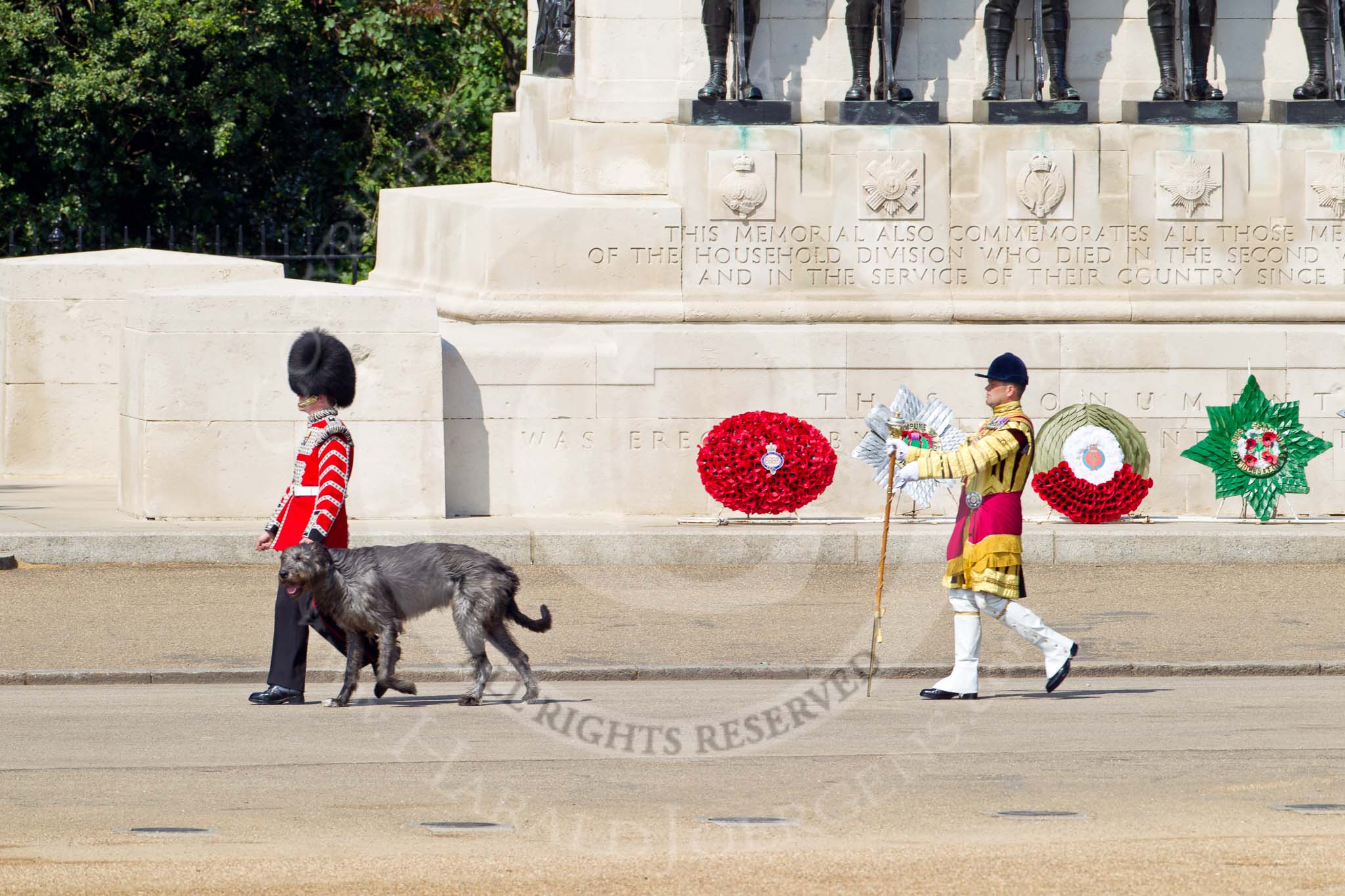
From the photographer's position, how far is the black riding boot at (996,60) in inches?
653

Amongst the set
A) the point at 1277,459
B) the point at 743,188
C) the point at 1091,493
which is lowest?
the point at 1091,493

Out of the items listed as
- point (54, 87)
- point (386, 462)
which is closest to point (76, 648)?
point (386, 462)

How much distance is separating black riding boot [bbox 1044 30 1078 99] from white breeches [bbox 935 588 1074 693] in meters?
7.25

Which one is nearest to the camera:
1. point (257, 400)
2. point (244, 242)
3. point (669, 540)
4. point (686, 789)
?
point (686, 789)

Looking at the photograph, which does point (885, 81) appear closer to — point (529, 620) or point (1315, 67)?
point (1315, 67)

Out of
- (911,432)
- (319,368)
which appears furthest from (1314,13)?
(319,368)

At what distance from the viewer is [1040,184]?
53.7 ft

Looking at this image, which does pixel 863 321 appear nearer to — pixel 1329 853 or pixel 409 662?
pixel 409 662

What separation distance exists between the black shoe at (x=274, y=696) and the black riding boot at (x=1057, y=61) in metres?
8.84

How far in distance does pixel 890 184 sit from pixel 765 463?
2.67 m

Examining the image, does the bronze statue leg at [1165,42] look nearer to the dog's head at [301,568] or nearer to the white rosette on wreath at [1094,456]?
the white rosette on wreath at [1094,456]

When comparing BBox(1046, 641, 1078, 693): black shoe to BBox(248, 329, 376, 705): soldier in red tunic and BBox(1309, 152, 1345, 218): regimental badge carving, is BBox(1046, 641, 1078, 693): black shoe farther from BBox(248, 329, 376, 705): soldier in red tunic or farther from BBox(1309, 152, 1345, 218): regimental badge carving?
BBox(1309, 152, 1345, 218): regimental badge carving

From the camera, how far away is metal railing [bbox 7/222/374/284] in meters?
25.5

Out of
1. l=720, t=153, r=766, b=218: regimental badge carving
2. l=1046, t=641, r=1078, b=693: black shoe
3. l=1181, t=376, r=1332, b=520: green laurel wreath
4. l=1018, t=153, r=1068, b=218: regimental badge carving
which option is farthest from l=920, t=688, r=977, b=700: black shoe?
l=1018, t=153, r=1068, b=218: regimental badge carving
